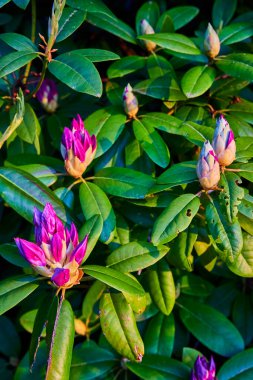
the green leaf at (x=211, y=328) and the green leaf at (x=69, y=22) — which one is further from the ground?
the green leaf at (x=69, y=22)

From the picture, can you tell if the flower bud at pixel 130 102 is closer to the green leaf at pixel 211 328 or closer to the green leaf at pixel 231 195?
the green leaf at pixel 231 195

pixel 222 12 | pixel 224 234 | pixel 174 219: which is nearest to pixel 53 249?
pixel 174 219

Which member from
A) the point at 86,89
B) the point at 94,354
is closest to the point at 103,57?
the point at 86,89

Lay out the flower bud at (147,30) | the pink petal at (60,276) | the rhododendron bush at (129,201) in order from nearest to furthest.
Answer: the pink petal at (60,276)
the rhododendron bush at (129,201)
the flower bud at (147,30)

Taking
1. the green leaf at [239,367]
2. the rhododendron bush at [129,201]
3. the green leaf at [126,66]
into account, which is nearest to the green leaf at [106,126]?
the rhododendron bush at [129,201]

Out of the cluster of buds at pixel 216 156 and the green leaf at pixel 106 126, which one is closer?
the cluster of buds at pixel 216 156

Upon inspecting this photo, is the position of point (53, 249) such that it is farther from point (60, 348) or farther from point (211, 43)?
point (211, 43)

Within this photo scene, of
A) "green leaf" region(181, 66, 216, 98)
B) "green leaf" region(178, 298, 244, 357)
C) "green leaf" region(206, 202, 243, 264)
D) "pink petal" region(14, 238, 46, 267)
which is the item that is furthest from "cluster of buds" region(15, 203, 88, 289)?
"green leaf" region(178, 298, 244, 357)

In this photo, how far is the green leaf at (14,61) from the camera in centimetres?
140

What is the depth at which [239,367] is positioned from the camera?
1562 millimetres

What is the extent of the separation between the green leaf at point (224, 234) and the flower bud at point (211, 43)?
1.83 ft

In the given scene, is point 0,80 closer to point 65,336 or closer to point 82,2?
point 82,2

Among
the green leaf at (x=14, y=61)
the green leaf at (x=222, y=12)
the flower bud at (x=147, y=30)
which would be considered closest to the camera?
the green leaf at (x=14, y=61)

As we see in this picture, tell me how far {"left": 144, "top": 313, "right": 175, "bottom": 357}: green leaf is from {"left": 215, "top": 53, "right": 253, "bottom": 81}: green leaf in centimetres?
77
